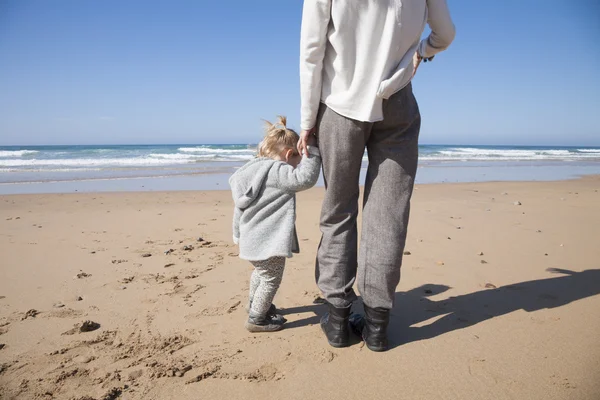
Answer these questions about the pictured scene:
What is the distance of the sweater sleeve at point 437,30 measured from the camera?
6.40 ft

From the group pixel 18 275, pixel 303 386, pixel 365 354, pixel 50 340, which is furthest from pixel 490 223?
pixel 18 275

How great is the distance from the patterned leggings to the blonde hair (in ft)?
2.12

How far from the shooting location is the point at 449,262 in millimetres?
3465

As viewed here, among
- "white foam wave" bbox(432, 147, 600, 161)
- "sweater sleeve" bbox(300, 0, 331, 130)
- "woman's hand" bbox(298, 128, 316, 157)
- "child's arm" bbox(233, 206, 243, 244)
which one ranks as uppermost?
"sweater sleeve" bbox(300, 0, 331, 130)

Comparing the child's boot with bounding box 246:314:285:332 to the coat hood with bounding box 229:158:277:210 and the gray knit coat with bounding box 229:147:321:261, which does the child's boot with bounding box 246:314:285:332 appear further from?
the coat hood with bounding box 229:158:277:210

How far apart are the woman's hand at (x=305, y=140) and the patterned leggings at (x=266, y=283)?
662 millimetres

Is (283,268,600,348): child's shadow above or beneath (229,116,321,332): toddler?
beneath

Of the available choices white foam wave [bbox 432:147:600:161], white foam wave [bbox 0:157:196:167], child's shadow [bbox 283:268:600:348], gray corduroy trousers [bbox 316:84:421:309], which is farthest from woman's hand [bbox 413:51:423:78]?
white foam wave [bbox 432:147:600:161]

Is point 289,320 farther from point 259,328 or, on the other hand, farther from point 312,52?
point 312,52

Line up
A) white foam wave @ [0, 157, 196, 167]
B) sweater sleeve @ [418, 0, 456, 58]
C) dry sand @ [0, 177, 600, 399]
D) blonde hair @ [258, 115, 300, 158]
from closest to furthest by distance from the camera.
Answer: dry sand @ [0, 177, 600, 399] → sweater sleeve @ [418, 0, 456, 58] → blonde hair @ [258, 115, 300, 158] → white foam wave @ [0, 157, 196, 167]

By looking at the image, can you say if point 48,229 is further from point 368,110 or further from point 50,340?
point 368,110

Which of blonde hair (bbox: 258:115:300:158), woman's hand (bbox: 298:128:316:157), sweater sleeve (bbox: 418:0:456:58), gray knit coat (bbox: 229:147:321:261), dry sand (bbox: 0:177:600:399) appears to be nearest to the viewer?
dry sand (bbox: 0:177:600:399)

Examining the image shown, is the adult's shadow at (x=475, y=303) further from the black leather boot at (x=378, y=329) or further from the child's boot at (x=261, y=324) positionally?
the child's boot at (x=261, y=324)

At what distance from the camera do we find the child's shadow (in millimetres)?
2299
